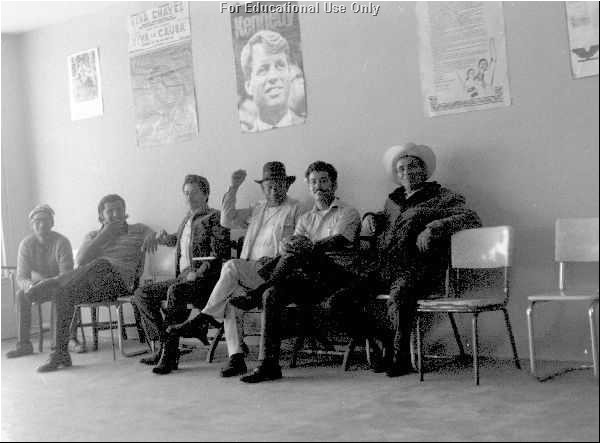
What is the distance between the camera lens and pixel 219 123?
6.41 meters

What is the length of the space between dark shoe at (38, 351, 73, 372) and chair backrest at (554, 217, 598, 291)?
11.1 feet

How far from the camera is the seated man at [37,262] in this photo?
20.8ft

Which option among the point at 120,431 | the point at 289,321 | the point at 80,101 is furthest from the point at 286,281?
the point at 80,101

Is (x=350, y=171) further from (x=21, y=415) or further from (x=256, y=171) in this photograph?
(x=21, y=415)

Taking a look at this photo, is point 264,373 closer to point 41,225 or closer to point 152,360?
point 152,360

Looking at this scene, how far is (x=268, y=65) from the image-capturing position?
6.00 metres

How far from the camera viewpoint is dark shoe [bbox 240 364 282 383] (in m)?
4.60

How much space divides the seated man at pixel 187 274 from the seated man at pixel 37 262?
2.71 feet

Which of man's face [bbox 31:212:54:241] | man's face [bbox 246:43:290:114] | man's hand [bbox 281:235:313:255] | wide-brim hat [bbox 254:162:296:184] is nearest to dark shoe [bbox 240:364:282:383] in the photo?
man's hand [bbox 281:235:313:255]

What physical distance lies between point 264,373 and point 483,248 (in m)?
1.43

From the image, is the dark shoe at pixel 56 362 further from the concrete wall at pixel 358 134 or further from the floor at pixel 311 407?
the concrete wall at pixel 358 134

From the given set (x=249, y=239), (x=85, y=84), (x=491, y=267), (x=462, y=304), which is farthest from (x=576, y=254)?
(x=85, y=84)

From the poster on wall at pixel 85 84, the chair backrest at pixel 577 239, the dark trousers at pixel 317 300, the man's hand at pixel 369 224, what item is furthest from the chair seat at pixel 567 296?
the poster on wall at pixel 85 84

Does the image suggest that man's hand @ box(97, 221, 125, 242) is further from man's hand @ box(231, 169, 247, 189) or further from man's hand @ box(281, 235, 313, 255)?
man's hand @ box(281, 235, 313, 255)
